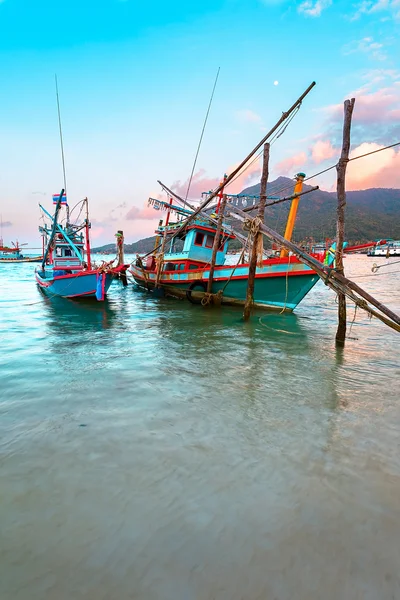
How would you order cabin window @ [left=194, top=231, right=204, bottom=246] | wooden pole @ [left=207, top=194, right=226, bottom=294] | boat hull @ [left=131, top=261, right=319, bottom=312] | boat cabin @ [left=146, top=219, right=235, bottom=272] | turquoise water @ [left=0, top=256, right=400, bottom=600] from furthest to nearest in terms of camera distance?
cabin window @ [left=194, top=231, right=204, bottom=246], boat cabin @ [left=146, top=219, right=235, bottom=272], wooden pole @ [left=207, top=194, right=226, bottom=294], boat hull @ [left=131, top=261, right=319, bottom=312], turquoise water @ [left=0, top=256, right=400, bottom=600]

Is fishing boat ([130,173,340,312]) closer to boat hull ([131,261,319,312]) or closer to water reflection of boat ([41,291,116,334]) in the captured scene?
boat hull ([131,261,319,312])

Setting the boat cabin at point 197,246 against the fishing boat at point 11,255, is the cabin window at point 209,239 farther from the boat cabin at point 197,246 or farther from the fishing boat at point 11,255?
the fishing boat at point 11,255

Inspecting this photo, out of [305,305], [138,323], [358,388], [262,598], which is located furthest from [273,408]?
[305,305]

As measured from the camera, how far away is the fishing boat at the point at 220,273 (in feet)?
44.6

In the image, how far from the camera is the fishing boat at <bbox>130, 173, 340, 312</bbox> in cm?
1359

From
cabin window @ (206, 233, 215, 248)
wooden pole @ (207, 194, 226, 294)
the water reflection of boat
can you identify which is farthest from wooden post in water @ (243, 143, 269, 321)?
cabin window @ (206, 233, 215, 248)

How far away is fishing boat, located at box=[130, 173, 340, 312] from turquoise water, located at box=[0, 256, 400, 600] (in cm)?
721

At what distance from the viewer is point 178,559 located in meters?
2.18

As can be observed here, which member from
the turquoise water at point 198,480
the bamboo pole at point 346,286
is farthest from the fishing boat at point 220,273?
the turquoise water at point 198,480

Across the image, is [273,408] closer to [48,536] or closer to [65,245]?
[48,536]

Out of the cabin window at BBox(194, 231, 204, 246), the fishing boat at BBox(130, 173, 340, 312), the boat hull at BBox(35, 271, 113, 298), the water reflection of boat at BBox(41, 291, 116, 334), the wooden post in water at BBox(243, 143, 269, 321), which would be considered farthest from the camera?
the cabin window at BBox(194, 231, 204, 246)

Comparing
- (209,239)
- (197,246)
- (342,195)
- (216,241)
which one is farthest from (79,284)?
(342,195)

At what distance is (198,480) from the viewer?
303 centimetres

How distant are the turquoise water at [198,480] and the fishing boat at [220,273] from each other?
7.21 meters
